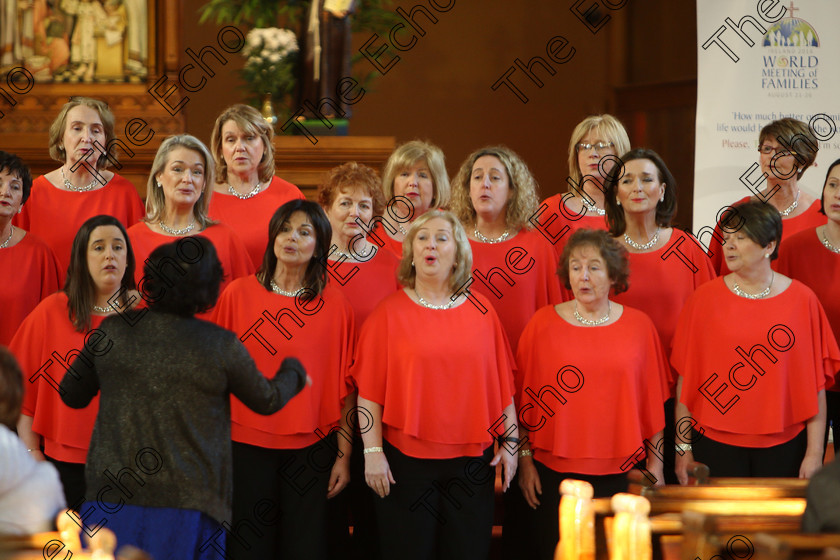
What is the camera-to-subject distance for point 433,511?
3.47 metres

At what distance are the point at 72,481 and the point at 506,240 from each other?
174 cm

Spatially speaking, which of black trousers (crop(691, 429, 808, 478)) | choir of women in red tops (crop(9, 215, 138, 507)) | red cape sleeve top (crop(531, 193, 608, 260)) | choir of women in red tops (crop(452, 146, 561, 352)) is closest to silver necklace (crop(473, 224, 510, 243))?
choir of women in red tops (crop(452, 146, 561, 352))

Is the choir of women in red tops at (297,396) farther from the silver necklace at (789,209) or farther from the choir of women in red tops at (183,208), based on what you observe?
the silver necklace at (789,209)

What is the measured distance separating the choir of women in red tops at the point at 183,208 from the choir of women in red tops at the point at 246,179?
242 millimetres

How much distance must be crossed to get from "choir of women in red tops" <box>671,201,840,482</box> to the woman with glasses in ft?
1.38

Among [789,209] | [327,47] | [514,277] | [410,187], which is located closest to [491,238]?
[514,277]

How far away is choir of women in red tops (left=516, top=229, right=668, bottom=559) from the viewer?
3584 millimetres

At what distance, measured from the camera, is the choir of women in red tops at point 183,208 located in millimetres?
3846

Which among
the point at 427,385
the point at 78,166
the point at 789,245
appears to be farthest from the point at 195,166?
the point at 789,245

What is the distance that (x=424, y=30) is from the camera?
7293 mm

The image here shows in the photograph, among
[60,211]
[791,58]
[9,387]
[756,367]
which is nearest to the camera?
[9,387]

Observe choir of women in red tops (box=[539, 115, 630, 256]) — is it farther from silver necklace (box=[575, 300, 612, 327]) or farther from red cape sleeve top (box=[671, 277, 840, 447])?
red cape sleeve top (box=[671, 277, 840, 447])

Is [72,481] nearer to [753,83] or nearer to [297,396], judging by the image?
[297,396]

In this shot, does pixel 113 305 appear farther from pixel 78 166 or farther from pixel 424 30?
pixel 424 30
